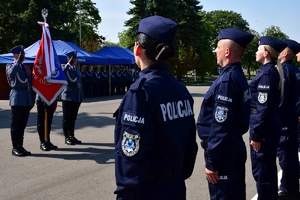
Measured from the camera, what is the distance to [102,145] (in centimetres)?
803

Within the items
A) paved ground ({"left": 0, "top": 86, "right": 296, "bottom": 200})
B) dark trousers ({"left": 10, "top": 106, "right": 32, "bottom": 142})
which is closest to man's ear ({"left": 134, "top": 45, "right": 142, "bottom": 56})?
paved ground ({"left": 0, "top": 86, "right": 296, "bottom": 200})

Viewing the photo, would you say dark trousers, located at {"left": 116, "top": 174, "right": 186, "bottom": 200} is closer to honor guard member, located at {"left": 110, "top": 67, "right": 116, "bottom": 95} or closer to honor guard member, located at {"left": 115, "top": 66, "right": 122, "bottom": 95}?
honor guard member, located at {"left": 110, "top": 67, "right": 116, "bottom": 95}

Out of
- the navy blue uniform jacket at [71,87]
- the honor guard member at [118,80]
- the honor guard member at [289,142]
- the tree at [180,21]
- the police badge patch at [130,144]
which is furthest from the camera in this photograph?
the tree at [180,21]

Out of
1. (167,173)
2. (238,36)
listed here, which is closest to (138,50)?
(167,173)

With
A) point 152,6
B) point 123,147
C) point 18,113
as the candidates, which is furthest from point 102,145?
point 152,6

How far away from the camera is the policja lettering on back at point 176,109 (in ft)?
7.17

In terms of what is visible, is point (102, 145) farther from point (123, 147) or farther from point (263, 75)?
point (123, 147)

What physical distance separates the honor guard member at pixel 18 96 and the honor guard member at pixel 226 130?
15.5 feet

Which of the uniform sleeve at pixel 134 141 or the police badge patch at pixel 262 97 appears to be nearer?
the uniform sleeve at pixel 134 141

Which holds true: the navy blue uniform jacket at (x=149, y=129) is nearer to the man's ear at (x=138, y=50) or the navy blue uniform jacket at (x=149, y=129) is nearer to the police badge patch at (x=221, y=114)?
the man's ear at (x=138, y=50)

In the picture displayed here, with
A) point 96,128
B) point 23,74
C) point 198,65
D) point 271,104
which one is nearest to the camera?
point 271,104

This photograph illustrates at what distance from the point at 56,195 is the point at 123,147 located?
317 centimetres

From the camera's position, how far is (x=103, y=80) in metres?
22.7

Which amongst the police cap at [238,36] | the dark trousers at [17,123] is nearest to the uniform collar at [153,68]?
the police cap at [238,36]
